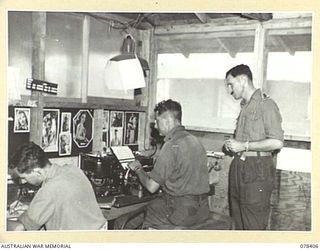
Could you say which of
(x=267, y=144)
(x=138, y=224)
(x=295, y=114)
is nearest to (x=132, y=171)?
(x=138, y=224)

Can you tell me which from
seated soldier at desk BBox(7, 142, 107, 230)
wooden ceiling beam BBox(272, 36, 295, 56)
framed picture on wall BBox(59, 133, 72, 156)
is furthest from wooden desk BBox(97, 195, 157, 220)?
wooden ceiling beam BBox(272, 36, 295, 56)

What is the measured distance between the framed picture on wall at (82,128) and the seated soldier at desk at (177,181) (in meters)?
0.49

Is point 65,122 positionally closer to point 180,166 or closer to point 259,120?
point 180,166

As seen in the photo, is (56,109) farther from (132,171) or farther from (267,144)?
(267,144)

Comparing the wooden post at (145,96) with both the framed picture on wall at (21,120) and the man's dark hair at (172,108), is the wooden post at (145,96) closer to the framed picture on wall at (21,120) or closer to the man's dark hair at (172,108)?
the man's dark hair at (172,108)

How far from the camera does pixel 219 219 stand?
7.51ft

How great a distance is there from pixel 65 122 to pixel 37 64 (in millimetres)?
393

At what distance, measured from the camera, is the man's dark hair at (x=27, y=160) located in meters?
1.73

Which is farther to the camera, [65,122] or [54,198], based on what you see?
[65,122]

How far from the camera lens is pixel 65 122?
7.86 feet

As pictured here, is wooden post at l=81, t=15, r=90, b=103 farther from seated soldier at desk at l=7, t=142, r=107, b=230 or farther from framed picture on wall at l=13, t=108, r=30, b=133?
seated soldier at desk at l=7, t=142, r=107, b=230

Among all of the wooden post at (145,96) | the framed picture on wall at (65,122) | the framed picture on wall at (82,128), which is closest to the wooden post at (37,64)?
the framed picture on wall at (65,122)

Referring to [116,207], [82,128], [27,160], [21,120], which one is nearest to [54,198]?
[27,160]

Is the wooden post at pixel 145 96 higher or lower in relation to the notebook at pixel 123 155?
higher
